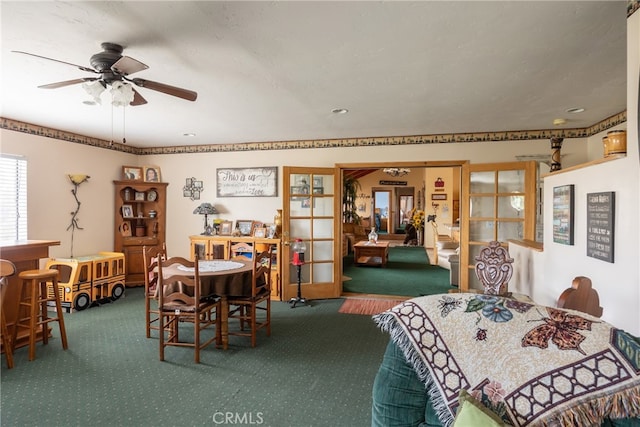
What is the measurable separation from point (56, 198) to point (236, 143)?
103 inches

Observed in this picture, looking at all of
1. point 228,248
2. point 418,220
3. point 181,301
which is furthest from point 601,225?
point 418,220

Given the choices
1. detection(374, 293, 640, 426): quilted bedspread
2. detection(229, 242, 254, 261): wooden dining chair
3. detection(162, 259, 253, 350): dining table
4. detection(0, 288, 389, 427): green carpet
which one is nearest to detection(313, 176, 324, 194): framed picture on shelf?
detection(229, 242, 254, 261): wooden dining chair

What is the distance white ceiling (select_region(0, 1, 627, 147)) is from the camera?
1904mm

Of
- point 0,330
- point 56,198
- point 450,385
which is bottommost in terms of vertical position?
point 0,330

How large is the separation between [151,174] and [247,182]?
173cm

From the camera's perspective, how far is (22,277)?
3098 millimetres

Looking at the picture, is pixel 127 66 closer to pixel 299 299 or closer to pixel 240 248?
pixel 240 248

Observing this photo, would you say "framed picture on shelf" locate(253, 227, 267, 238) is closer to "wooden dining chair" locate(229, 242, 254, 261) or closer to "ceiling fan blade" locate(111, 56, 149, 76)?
"wooden dining chair" locate(229, 242, 254, 261)

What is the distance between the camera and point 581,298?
1.77m

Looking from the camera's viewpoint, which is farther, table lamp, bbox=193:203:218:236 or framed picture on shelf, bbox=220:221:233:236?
framed picture on shelf, bbox=220:221:233:236

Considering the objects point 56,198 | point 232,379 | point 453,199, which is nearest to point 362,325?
point 232,379

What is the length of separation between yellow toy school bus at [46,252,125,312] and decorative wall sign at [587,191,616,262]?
5267 mm

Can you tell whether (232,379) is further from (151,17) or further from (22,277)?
(151,17)

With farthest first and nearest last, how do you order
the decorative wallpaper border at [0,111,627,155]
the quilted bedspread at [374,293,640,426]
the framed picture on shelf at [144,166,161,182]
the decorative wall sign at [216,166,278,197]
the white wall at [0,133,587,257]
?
the framed picture on shelf at [144,166,161,182], the decorative wall sign at [216,166,278,197], the white wall at [0,133,587,257], the decorative wallpaper border at [0,111,627,155], the quilted bedspread at [374,293,640,426]
